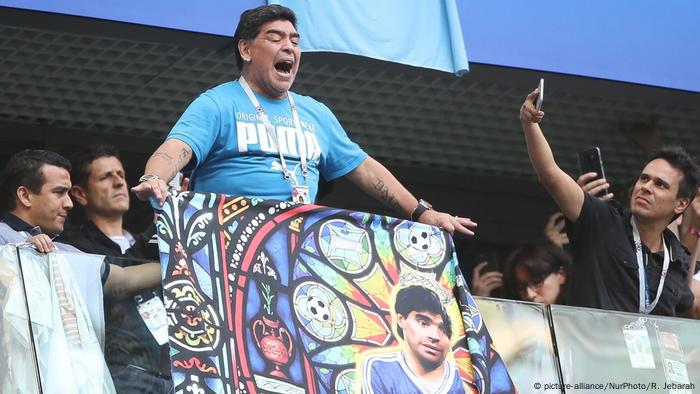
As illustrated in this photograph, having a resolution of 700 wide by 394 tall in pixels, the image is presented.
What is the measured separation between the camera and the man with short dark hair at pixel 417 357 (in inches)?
203

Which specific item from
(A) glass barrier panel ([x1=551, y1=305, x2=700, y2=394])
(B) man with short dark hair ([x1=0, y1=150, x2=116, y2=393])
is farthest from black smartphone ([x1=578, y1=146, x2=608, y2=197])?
(B) man with short dark hair ([x1=0, y1=150, x2=116, y2=393])

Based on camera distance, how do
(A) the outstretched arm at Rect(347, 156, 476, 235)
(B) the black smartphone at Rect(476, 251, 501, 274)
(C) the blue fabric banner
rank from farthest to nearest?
(B) the black smartphone at Rect(476, 251, 501, 274) → (C) the blue fabric banner → (A) the outstretched arm at Rect(347, 156, 476, 235)

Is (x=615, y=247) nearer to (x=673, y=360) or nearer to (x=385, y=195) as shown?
(x=673, y=360)

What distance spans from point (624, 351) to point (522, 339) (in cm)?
51

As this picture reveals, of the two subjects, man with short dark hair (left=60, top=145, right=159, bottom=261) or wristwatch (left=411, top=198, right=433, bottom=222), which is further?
man with short dark hair (left=60, top=145, right=159, bottom=261)

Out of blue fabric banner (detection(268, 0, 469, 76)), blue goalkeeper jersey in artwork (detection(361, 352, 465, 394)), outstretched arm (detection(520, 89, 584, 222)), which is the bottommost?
blue goalkeeper jersey in artwork (detection(361, 352, 465, 394))

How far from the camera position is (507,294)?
7832mm

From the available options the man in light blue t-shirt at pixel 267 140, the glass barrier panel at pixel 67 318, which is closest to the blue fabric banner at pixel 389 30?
the man in light blue t-shirt at pixel 267 140

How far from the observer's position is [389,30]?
733 centimetres

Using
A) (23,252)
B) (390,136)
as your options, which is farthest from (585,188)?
(390,136)

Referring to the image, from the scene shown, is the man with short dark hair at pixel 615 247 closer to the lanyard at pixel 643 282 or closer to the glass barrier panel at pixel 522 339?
the lanyard at pixel 643 282

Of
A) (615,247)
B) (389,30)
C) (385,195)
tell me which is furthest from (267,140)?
(389,30)

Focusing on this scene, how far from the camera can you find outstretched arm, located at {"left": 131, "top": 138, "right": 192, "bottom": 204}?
188 inches

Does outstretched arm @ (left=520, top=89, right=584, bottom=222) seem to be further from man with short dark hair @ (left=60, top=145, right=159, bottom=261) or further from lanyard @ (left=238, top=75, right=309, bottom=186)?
man with short dark hair @ (left=60, top=145, right=159, bottom=261)
